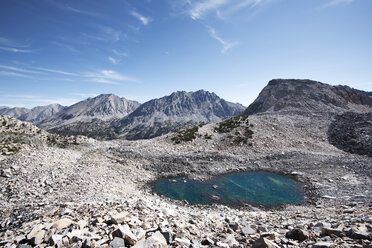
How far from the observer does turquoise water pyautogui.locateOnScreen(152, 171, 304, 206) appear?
1796 centimetres

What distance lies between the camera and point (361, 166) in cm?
2264

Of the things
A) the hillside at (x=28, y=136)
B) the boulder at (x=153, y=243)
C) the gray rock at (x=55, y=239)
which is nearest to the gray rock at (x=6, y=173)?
the gray rock at (x=55, y=239)

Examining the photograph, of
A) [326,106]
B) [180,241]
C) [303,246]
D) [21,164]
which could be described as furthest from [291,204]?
[326,106]

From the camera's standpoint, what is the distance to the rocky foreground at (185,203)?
22.2 feet

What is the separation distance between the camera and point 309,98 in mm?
50500

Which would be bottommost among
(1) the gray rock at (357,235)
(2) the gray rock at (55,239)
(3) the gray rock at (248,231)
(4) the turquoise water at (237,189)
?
(4) the turquoise water at (237,189)

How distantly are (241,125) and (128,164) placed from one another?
2446cm

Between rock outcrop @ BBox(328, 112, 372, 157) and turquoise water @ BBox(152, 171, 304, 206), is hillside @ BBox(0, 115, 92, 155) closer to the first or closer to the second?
turquoise water @ BBox(152, 171, 304, 206)

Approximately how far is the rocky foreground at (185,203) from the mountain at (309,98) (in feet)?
25.3

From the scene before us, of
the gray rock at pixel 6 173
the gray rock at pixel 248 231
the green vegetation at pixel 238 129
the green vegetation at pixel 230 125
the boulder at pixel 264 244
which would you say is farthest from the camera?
the green vegetation at pixel 230 125

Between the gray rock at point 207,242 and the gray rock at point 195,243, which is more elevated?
the gray rock at point 195,243

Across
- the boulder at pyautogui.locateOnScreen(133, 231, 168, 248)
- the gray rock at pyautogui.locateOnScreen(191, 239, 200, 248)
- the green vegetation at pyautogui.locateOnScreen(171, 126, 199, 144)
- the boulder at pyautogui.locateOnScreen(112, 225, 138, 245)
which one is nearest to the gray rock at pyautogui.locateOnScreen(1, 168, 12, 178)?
the boulder at pyautogui.locateOnScreen(112, 225, 138, 245)

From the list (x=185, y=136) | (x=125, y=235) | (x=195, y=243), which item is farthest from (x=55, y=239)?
(x=185, y=136)

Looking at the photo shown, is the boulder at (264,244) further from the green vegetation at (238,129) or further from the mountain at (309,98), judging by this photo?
the mountain at (309,98)
